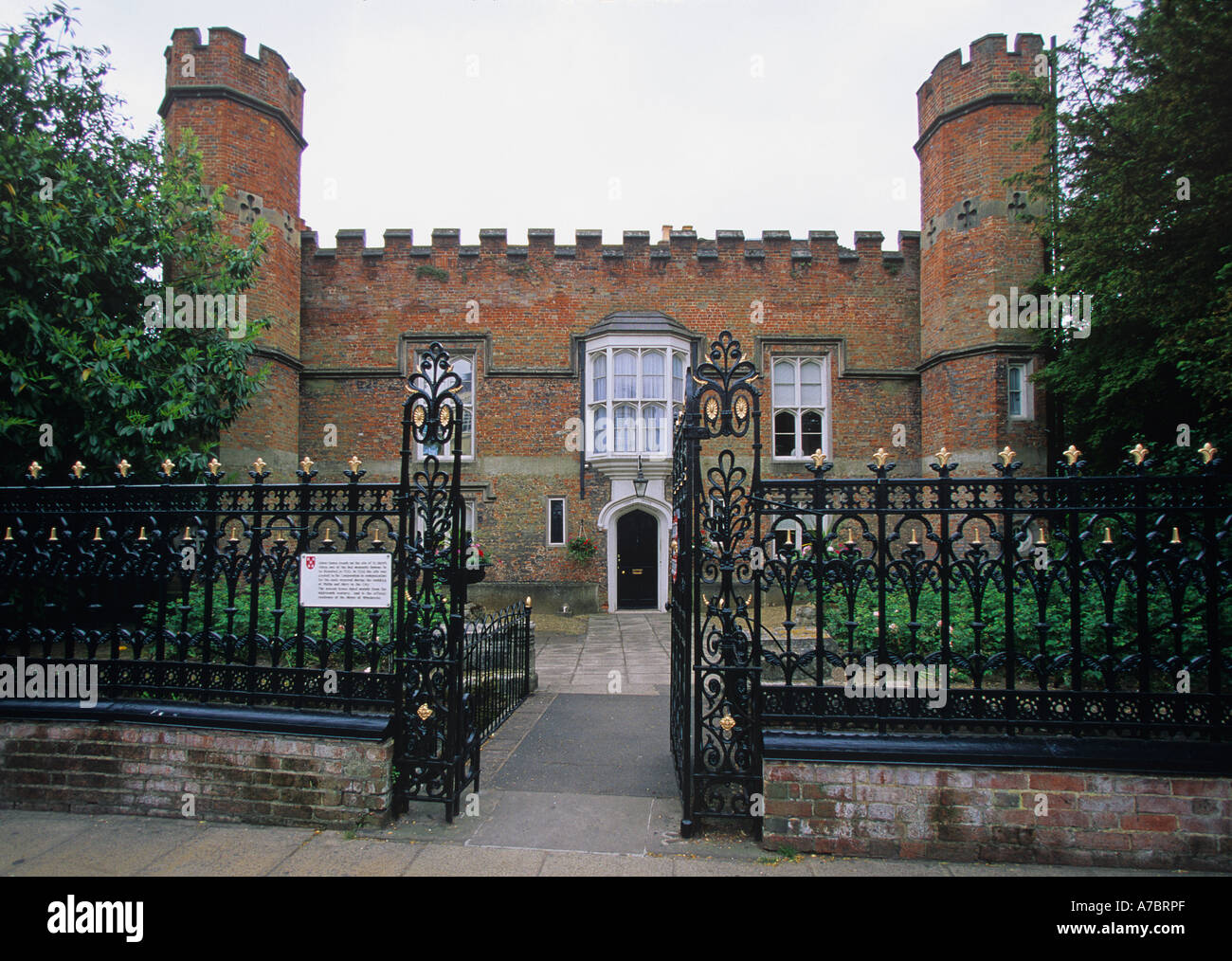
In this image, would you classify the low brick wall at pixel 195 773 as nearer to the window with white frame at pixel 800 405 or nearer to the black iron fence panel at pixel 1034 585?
the black iron fence panel at pixel 1034 585

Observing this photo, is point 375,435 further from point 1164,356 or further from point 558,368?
point 1164,356

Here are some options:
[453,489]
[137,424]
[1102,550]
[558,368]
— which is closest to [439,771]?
[453,489]

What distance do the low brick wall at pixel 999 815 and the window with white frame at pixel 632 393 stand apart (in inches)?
481

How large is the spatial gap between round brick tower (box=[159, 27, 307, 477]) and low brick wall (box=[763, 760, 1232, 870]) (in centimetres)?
1333

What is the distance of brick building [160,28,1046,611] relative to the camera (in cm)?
1588

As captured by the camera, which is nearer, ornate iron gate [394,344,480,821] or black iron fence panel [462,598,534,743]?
ornate iron gate [394,344,480,821]

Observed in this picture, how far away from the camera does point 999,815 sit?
387 cm

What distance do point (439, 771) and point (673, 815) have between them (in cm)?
162

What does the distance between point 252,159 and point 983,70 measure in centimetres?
1603

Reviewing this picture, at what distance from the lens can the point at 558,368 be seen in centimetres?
1625

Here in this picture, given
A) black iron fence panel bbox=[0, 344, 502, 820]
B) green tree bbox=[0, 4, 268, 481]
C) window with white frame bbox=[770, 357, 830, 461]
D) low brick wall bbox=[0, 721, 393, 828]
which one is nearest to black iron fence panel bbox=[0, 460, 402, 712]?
black iron fence panel bbox=[0, 344, 502, 820]

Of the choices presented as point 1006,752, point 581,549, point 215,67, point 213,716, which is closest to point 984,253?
point 581,549

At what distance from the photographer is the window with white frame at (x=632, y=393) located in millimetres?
15922

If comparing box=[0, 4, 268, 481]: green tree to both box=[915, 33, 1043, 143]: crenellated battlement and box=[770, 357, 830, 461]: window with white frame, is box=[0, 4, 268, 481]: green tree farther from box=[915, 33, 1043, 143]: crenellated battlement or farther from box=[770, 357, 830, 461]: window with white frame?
box=[915, 33, 1043, 143]: crenellated battlement
